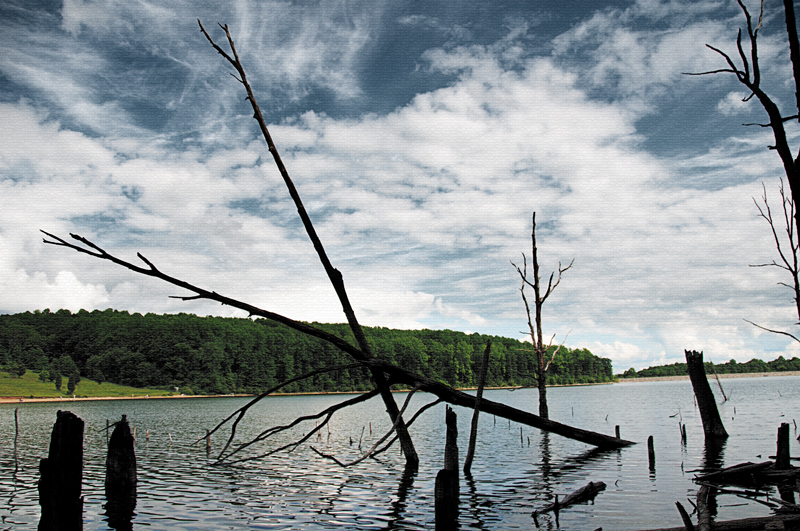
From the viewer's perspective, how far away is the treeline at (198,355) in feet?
547

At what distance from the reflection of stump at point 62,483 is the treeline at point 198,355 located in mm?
153822

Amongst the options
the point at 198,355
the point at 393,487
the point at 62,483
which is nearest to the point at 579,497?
the point at 393,487

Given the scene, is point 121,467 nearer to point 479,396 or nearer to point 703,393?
point 479,396

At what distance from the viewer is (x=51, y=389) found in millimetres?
144750

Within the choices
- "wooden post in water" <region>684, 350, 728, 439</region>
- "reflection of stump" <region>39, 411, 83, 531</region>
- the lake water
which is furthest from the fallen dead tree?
"reflection of stump" <region>39, 411, 83, 531</region>

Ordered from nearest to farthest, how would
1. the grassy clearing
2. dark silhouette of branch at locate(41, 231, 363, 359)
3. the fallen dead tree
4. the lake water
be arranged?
dark silhouette of branch at locate(41, 231, 363, 359), the lake water, the fallen dead tree, the grassy clearing

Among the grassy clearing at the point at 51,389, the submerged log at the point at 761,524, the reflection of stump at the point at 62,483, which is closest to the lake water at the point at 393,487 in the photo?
the submerged log at the point at 761,524

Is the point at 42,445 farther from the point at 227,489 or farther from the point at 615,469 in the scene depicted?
the point at 615,469

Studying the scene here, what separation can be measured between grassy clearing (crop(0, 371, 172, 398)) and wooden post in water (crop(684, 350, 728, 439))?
153478 millimetres

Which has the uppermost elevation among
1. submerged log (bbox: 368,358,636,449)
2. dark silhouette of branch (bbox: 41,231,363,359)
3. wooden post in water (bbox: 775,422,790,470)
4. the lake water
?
dark silhouette of branch (bbox: 41,231,363,359)

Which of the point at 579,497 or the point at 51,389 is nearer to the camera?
the point at 579,497

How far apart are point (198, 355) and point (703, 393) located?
168 metres

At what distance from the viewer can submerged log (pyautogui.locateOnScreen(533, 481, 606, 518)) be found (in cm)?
1487

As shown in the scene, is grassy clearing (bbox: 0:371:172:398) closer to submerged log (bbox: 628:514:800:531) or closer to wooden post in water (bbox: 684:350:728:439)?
wooden post in water (bbox: 684:350:728:439)
